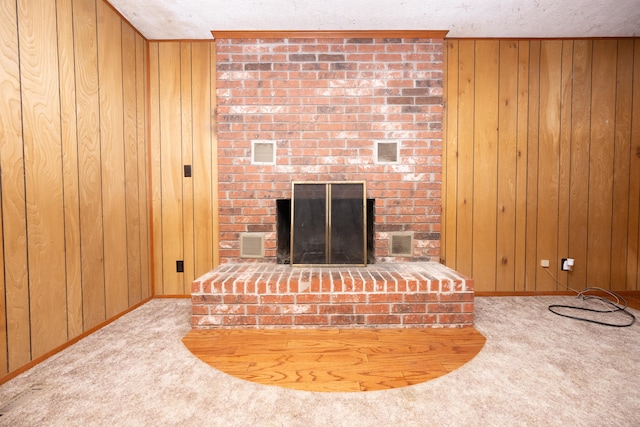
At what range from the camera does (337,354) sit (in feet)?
5.72

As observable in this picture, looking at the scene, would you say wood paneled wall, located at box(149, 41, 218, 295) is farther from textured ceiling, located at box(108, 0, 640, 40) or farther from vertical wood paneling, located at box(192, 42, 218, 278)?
textured ceiling, located at box(108, 0, 640, 40)

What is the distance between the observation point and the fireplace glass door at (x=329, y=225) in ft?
8.22

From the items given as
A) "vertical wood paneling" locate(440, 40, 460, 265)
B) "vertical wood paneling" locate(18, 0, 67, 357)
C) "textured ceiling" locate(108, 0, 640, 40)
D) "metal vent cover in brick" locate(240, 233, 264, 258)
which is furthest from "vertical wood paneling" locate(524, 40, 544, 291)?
"vertical wood paneling" locate(18, 0, 67, 357)

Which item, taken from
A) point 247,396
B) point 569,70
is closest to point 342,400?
point 247,396

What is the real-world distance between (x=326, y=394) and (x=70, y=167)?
2062 millimetres

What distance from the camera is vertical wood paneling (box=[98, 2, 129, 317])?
7.20ft

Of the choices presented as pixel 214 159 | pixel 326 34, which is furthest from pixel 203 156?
pixel 326 34

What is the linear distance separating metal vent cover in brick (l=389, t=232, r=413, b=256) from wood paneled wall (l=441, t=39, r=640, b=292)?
0.40m

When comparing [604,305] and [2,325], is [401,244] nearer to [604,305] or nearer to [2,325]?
[604,305]

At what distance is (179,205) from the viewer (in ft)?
9.29

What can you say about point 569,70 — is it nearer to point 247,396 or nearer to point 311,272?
point 311,272

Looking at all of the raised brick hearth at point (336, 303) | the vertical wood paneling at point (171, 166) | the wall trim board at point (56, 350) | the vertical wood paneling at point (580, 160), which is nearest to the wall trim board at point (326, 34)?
the vertical wood paneling at point (171, 166)

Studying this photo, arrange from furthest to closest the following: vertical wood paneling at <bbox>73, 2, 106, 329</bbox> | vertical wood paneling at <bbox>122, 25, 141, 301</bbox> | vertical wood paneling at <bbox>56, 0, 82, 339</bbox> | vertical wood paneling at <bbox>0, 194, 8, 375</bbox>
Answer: vertical wood paneling at <bbox>122, 25, 141, 301</bbox>, vertical wood paneling at <bbox>73, 2, 106, 329</bbox>, vertical wood paneling at <bbox>56, 0, 82, 339</bbox>, vertical wood paneling at <bbox>0, 194, 8, 375</bbox>

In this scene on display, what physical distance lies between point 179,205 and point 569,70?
3.94 m
